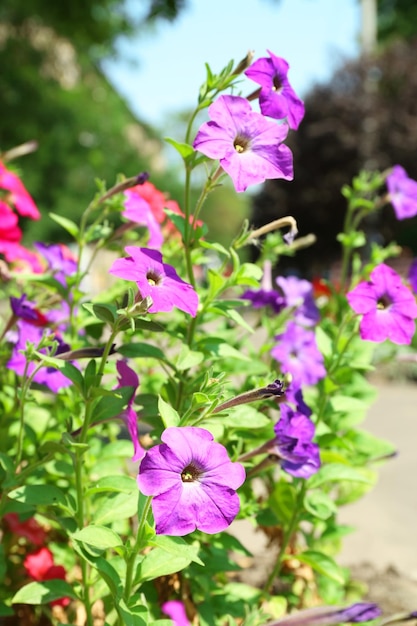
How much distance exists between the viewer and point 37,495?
120cm

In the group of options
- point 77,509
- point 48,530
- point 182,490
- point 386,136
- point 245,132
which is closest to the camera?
point 182,490

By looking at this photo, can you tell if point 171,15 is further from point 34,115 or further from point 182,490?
point 34,115

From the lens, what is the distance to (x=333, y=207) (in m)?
13.7

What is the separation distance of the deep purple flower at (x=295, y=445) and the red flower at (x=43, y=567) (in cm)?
60

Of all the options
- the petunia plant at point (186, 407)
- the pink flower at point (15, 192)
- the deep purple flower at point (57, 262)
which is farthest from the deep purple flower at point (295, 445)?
the pink flower at point (15, 192)

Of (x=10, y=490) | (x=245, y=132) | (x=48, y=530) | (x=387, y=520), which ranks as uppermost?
(x=245, y=132)

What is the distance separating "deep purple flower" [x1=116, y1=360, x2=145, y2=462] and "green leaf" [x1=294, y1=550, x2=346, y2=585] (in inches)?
25.5

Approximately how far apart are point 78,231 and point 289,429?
71 cm

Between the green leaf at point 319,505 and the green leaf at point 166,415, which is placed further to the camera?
the green leaf at point 319,505

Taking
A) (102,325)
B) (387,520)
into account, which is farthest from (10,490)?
(387,520)

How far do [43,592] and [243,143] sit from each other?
858 mm

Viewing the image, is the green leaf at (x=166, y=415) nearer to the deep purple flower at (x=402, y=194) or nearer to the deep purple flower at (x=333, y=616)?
the deep purple flower at (x=333, y=616)

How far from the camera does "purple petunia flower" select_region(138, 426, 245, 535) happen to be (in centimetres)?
90

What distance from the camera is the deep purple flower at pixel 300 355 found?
1.66 m
